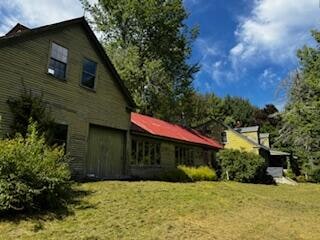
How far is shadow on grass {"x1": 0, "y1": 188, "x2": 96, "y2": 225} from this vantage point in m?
8.34

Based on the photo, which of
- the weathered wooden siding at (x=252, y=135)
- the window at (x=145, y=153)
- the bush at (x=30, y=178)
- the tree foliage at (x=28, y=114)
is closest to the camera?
the bush at (x=30, y=178)

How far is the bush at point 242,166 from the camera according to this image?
28.3m

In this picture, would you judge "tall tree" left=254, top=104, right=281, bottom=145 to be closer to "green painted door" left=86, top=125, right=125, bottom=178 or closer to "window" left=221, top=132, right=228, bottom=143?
"window" left=221, top=132, right=228, bottom=143

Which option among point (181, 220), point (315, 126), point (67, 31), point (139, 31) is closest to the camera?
point (181, 220)

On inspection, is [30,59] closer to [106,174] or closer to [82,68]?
[82,68]

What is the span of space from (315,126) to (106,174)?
18916mm

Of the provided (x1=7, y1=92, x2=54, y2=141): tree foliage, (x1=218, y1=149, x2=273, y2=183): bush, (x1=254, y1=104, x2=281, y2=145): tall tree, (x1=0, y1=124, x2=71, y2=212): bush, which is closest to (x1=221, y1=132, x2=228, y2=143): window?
(x1=218, y1=149, x2=273, y2=183): bush

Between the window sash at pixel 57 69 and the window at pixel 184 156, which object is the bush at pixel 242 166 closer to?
the window at pixel 184 156

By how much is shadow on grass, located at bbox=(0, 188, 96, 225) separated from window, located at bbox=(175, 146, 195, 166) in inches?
686

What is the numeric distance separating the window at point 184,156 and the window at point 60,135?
12.8 meters

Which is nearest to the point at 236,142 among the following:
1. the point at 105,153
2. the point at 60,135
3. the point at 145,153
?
the point at 145,153

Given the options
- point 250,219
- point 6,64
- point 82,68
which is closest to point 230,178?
point 82,68

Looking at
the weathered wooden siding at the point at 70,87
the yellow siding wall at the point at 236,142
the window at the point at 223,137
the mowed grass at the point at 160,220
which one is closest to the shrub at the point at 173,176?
the weathered wooden siding at the point at 70,87

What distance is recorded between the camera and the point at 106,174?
1873 centimetres
